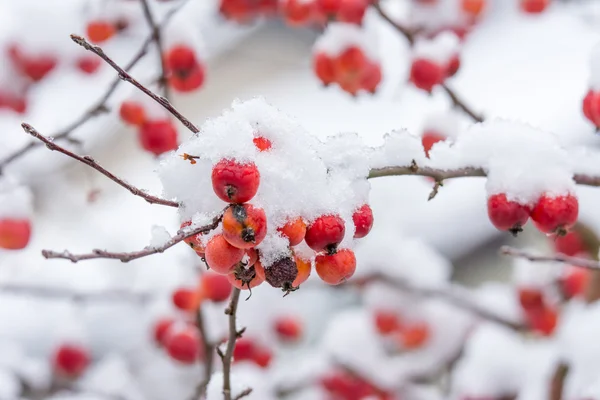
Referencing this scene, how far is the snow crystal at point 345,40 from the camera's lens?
1.44 meters

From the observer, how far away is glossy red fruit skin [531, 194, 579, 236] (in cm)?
76

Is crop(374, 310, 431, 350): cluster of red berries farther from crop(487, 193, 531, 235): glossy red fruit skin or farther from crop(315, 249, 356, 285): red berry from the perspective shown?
crop(315, 249, 356, 285): red berry

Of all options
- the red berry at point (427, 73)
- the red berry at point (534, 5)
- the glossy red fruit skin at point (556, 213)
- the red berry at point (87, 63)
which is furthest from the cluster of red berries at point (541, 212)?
the red berry at point (87, 63)

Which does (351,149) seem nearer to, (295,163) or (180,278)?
(295,163)

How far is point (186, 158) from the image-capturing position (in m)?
0.64

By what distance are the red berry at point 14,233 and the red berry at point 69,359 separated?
50 centimetres

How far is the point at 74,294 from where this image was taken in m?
1.75

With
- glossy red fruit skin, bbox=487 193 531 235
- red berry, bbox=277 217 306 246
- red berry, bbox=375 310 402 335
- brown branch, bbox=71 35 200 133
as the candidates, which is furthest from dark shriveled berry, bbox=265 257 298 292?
red berry, bbox=375 310 402 335

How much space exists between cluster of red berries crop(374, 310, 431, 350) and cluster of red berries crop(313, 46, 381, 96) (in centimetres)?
65

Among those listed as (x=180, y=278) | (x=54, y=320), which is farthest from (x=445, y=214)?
(x=54, y=320)

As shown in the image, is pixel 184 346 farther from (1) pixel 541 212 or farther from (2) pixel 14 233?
(1) pixel 541 212

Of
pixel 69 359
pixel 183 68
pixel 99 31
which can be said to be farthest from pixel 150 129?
pixel 69 359

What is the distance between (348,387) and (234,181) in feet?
4.29

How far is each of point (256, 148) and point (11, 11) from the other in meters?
1.78
